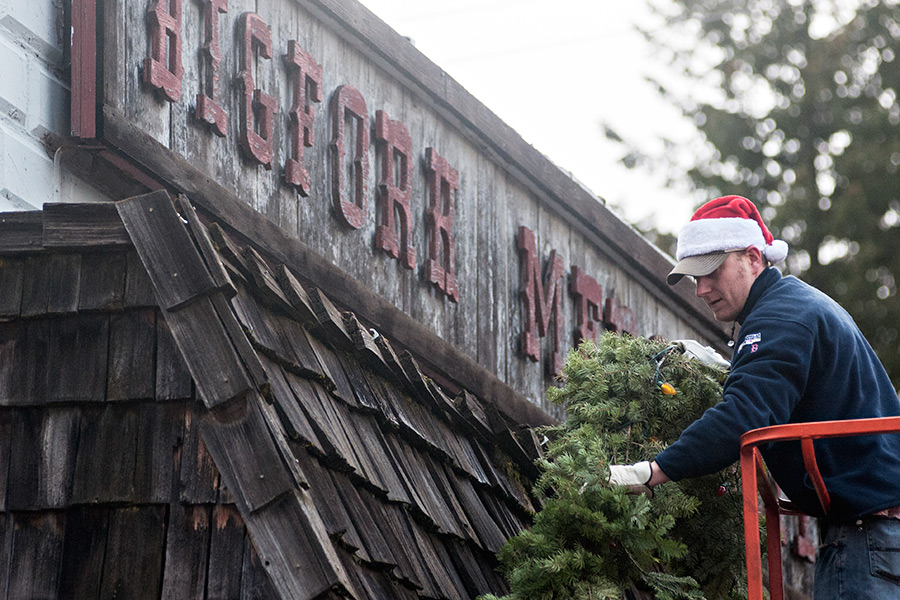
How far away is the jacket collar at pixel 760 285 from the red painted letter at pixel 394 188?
245 centimetres

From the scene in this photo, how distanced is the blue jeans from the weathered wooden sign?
2.79m

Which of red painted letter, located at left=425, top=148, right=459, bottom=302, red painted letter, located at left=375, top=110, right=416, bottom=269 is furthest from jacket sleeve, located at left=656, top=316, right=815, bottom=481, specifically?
red painted letter, located at left=425, top=148, right=459, bottom=302

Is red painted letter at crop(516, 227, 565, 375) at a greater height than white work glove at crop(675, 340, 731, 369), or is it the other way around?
red painted letter at crop(516, 227, 565, 375)

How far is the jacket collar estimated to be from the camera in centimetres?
489

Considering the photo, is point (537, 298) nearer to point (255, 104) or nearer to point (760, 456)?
point (255, 104)

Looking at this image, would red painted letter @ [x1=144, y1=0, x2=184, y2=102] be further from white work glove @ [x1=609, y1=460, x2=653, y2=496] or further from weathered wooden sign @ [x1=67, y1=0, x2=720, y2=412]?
white work glove @ [x1=609, y1=460, x2=653, y2=496]

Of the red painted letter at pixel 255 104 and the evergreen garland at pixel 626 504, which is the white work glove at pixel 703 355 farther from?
the red painted letter at pixel 255 104

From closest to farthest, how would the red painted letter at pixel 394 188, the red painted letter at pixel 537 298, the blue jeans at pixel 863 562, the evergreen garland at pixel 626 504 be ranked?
the blue jeans at pixel 863 562 → the evergreen garland at pixel 626 504 → the red painted letter at pixel 394 188 → the red painted letter at pixel 537 298

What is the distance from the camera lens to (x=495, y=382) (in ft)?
25.2

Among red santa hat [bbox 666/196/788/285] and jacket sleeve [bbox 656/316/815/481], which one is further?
red santa hat [bbox 666/196/788/285]

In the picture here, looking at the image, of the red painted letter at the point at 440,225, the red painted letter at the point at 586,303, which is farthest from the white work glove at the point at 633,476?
the red painted letter at the point at 586,303

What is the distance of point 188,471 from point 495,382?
366cm

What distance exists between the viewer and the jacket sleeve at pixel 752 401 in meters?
4.36

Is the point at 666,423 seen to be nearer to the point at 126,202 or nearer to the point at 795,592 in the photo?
the point at 126,202
